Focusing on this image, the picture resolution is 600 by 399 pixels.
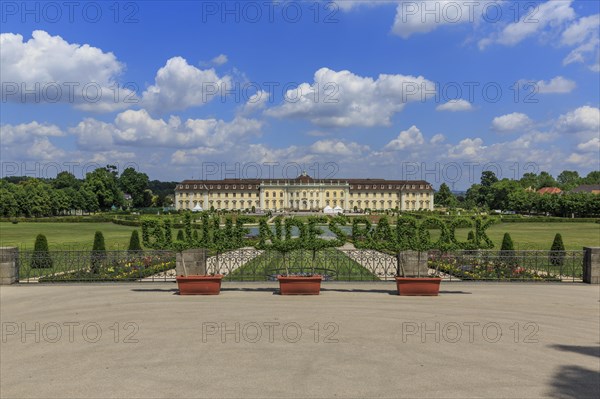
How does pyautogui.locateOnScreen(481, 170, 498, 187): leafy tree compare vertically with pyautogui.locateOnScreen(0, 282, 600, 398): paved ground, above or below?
above

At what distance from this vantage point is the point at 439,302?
13.8 m

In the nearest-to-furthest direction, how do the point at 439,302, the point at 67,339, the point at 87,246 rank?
the point at 67,339 < the point at 439,302 < the point at 87,246

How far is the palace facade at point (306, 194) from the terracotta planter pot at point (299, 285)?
399 feet

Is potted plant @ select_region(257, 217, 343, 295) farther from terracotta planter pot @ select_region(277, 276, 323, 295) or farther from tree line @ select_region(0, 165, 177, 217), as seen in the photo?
tree line @ select_region(0, 165, 177, 217)

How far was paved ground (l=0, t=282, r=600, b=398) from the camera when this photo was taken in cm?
749

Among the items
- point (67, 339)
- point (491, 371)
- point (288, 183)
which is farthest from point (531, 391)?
point (288, 183)

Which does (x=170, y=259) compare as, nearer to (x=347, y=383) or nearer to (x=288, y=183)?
(x=347, y=383)

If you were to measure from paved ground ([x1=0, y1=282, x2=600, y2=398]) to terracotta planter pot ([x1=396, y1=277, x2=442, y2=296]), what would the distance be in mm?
440

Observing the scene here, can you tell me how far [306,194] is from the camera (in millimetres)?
140125

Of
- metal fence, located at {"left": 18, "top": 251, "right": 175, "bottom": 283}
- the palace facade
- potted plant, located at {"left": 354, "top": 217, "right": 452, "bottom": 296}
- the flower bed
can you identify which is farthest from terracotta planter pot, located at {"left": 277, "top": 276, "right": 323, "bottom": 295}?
the palace facade

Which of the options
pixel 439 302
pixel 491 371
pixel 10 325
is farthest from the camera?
pixel 439 302

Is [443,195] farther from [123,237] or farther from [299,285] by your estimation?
[299,285]

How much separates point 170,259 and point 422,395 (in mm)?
17346

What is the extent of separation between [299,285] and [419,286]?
3.63 metres
